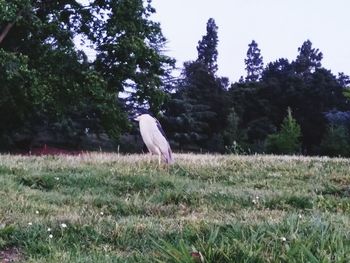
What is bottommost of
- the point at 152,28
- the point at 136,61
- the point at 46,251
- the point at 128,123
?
the point at 46,251

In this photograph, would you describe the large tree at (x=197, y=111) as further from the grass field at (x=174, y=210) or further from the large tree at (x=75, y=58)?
the grass field at (x=174, y=210)

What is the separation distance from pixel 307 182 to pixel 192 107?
3226 cm

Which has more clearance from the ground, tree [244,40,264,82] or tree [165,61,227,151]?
tree [244,40,264,82]

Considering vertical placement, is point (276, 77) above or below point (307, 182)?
above

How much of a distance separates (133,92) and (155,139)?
17714mm

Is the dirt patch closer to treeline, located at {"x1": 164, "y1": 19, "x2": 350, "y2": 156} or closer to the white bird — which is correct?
the white bird

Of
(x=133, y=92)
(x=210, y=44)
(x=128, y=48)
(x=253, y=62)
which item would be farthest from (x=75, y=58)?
(x=253, y=62)

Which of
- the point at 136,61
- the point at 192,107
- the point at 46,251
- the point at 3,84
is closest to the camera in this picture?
the point at 46,251

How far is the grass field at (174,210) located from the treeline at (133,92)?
758 cm

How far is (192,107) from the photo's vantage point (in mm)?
40719

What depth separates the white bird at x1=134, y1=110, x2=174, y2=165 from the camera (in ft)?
32.8

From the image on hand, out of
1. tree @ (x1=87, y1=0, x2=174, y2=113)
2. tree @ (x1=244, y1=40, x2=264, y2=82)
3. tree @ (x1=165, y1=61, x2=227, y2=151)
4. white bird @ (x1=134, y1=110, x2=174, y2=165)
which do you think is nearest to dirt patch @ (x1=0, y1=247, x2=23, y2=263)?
white bird @ (x1=134, y1=110, x2=174, y2=165)

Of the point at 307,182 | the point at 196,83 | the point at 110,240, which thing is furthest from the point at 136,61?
the point at 196,83

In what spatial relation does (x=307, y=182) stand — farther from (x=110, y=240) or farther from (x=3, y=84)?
(x=3, y=84)
